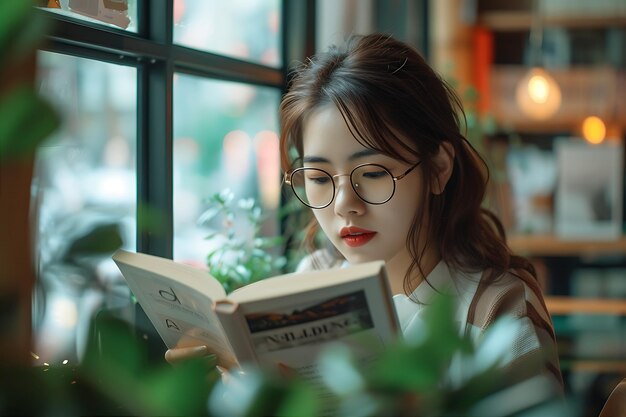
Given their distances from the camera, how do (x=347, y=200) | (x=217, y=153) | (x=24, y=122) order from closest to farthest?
(x=24, y=122), (x=347, y=200), (x=217, y=153)

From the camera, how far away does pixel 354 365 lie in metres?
0.67

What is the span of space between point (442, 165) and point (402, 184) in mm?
118

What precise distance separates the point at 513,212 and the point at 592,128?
535mm

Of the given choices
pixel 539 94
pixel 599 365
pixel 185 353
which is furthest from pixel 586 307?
pixel 185 353

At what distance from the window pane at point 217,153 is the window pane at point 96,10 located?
38 cm

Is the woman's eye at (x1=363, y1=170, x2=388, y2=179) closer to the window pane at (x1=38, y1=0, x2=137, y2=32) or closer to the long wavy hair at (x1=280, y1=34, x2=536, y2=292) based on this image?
the long wavy hair at (x1=280, y1=34, x2=536, y2=292)

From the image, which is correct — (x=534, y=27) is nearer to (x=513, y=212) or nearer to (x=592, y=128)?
(x=592, y=128)

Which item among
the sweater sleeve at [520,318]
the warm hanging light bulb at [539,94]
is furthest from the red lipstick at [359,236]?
the warm hanging light bulb at [539,94]

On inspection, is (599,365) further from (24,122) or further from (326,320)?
(24,122)

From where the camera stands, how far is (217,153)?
2.27m

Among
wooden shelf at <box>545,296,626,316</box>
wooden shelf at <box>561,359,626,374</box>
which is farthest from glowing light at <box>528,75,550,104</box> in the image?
wooden shelf at <box>561,359,626,374</box>

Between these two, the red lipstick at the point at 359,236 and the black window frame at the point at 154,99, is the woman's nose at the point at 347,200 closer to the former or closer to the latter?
the red lipstick at the point at 359,236

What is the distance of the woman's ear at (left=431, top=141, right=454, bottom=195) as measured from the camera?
1545mm

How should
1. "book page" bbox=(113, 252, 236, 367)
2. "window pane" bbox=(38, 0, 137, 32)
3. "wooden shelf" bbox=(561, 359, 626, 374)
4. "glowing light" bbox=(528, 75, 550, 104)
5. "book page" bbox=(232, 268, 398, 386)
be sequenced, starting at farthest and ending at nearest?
"wooden shelf" bbox=(561, 359, 626, 374) < "glowing light" bbox=(528, 75, 550, 104) < "window pane" bbox=(38, 0, 137, 32) < "book page" bbox=(113, 252, 236, 367) < "book page" bbox=(232, 268, 398, 386)
